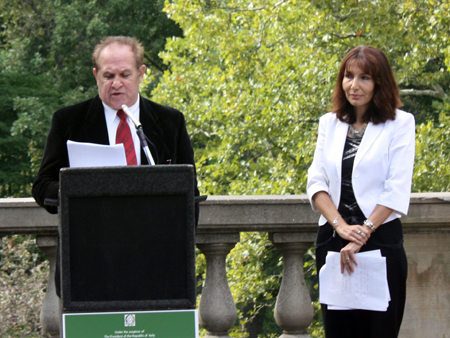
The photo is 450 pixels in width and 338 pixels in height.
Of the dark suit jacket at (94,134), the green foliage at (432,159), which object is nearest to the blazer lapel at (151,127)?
the dark suit jacket at (94,134)

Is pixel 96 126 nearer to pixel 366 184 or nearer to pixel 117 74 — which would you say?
pixel 117 74

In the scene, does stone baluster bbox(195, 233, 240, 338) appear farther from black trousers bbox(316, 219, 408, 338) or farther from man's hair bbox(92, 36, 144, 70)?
man's hair bbox(92, 36, 144, 70)

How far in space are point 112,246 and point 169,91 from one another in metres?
12.1

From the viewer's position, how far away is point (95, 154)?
2246 millimetres

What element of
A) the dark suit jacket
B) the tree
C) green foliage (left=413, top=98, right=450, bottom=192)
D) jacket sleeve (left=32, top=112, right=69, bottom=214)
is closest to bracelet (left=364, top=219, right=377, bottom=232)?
the dark suit jacket

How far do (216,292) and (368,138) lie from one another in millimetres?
1028

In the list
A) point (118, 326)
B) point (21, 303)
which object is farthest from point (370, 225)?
point (21, 303)

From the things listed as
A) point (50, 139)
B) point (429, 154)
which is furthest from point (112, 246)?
point (429, 154)

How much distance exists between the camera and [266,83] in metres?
12.3

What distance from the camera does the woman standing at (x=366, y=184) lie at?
2797 millimetres

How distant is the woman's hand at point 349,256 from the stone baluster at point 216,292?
0.66 metres

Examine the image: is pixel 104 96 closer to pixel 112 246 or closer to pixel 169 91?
pixel 112 246

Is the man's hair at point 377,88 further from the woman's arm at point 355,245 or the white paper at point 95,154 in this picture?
the white paper at point 95,154

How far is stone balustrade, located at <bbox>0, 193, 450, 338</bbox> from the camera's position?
3178mm
